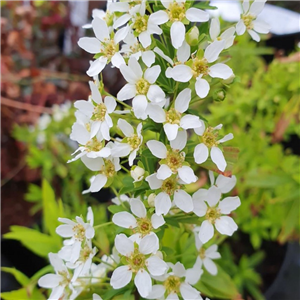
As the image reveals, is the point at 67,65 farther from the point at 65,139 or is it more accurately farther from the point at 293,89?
the point at 293,89

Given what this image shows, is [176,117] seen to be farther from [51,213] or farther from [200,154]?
[51,213]

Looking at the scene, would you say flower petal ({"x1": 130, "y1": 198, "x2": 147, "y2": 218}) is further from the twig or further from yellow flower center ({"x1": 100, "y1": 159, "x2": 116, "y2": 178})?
the twig

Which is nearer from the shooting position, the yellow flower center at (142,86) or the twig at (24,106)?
the yellow flower center at (142,86)

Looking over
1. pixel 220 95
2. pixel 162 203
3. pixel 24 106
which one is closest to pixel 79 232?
pixel 162 203

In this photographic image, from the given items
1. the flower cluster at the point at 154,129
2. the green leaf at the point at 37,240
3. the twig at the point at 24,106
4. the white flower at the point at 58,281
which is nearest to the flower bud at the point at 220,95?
the flower cluster at the point at 154,129

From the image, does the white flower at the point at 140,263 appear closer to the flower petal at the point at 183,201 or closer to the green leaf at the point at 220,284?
the flower petal at the point at 183,201

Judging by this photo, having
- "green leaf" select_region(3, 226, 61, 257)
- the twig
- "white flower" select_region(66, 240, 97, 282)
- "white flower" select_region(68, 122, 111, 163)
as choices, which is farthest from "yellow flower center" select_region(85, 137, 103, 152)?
the twig

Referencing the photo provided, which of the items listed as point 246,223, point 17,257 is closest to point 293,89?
point 246,223
